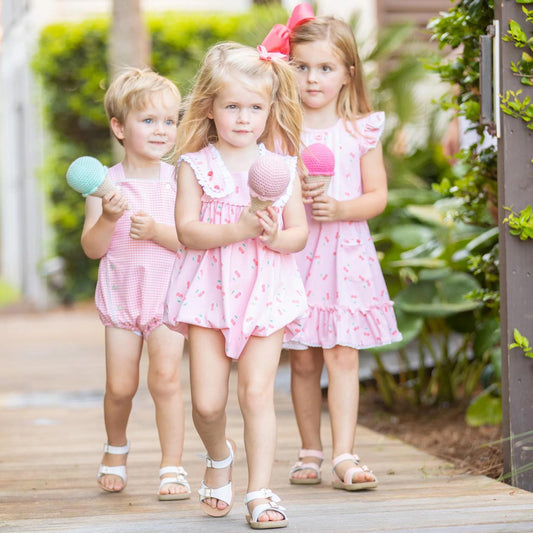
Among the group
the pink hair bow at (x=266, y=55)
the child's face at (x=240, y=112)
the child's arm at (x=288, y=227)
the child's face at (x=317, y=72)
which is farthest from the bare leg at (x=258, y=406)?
the child's face at (x=317, y=72)

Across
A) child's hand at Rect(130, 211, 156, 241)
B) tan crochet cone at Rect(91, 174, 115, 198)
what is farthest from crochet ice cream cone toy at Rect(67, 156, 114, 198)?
child's hand at Rect(130, 211, 156, 241)

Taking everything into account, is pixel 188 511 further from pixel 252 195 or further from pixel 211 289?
pixel 252 195

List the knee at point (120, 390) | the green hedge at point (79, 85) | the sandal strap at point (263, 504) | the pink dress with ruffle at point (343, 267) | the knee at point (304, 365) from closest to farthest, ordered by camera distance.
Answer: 1. the sandal strap at point (263, 504)
2. the knee at point (120, 390)
3. the pink dress with ruffle at point (343, 267)
4. the knee at point (304, 365)
5. the green hedge at point (79, 85)

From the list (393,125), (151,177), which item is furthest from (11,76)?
(151,177)

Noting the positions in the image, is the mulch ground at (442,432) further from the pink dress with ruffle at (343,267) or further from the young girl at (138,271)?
the young girl at (138,271)

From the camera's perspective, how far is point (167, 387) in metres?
3.49

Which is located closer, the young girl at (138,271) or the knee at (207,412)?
the knee at (207,412)

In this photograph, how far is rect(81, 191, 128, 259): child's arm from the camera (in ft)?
10.7

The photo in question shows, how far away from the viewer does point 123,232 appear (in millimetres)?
3514

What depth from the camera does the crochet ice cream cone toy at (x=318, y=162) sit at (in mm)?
3363

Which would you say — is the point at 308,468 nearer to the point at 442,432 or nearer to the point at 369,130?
the point at 369,130

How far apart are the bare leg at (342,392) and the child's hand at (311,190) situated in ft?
1.80

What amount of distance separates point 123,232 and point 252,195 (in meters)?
0.82

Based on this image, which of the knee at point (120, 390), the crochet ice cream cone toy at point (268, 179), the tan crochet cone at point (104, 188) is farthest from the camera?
the knee at point (120, 390)
